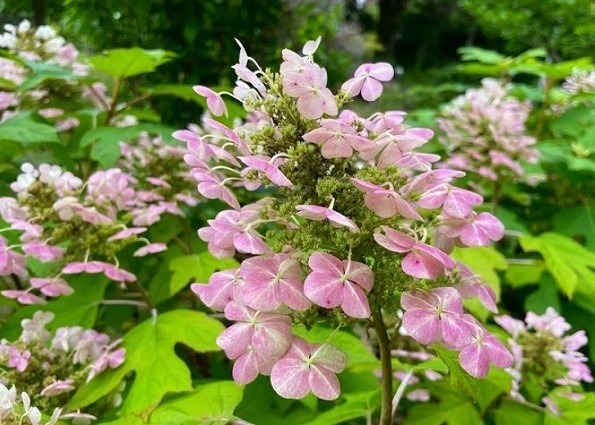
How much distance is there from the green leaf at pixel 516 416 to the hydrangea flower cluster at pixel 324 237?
666 mm

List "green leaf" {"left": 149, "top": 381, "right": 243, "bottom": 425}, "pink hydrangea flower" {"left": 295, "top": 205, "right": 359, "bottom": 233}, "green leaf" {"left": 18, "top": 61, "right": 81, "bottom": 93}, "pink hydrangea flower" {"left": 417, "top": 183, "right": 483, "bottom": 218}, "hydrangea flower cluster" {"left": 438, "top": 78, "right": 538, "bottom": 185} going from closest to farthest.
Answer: "pink hydrangea flower" {"left": 295, "top": 205, "right": 359, "bottom": 233}
"pink hydrangea flower" {"left": 417, "top": 183, "right": 483, "bottom": 218}
"green leaf" {"left": 149, "top": 381, "right": 243, "bottom": 425}
"green leaf" {"left": 18, "top": 61, "right": 81, "bottom": 93}
"hydrangea flower cluster" {"left": 438, "top": 78, "right": 538, "bottom": 185}

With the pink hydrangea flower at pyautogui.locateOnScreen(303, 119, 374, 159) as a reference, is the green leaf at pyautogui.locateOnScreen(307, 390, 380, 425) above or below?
below

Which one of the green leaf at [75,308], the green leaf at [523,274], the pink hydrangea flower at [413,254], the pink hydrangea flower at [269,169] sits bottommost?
the green leaf at [523,274]

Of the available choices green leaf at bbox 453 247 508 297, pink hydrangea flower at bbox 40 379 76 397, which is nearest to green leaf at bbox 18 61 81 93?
pink hydrangea flower at bbox 40 379 76 397

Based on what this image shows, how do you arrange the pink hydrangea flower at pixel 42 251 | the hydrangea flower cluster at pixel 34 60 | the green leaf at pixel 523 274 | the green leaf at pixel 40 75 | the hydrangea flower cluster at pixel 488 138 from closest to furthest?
1. the pink hydrangea flower at pixel 42 251
2. the green leaf at pixel 40 75
3. the hydrangea flower cluster at pixel 34 60
4. the green leaf at pixel 523 274
5. the hydrangea flower cluster at pixel 488 138

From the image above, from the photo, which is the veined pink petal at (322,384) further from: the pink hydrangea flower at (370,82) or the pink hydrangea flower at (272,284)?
the pink hydrangea flower at (370,82)

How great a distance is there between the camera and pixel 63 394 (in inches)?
47.9

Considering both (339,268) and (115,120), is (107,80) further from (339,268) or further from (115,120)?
(339,268)

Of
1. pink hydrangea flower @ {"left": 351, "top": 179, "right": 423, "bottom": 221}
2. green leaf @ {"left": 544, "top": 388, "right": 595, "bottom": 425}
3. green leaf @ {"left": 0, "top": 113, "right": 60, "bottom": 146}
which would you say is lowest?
green leaf @ {"left": 544, "top": 388, "right": 595, "bottom": 425}

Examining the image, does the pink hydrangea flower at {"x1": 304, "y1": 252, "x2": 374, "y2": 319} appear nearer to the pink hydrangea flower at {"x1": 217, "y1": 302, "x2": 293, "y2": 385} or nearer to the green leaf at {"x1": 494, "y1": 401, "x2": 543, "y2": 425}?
the pink hydrangea flower at {"x1": 217, "y1": 302, "x2": 293, "y2": 385}

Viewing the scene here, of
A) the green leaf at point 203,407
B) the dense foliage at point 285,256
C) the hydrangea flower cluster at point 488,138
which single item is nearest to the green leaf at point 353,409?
the dense foliage at point 285,256

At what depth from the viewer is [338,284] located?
0.75 m

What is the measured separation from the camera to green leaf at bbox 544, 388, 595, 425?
1.35 metres

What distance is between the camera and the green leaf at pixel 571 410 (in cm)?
135
